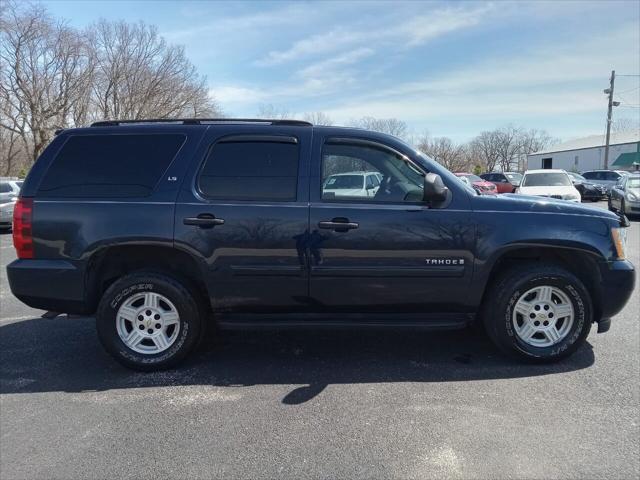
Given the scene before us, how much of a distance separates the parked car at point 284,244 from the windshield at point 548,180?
11.5 meters

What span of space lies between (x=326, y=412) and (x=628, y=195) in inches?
617

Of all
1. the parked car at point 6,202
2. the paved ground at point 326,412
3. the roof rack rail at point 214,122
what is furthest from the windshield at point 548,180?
the parked car at point 6,202

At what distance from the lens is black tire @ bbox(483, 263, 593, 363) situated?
3803 mm

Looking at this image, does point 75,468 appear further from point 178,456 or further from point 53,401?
point 53,401

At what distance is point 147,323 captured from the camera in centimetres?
389

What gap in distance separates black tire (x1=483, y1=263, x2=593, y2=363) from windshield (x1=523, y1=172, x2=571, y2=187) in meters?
11.8

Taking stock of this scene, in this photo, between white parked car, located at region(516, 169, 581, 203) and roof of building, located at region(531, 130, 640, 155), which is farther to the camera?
roof of building, located at region(531, 130, 640, 155)

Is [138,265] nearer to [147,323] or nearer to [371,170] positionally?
[147,323]

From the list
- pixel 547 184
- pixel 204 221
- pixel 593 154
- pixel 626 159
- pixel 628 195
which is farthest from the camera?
pixel 593 154

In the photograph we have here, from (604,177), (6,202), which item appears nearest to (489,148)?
(604,177)

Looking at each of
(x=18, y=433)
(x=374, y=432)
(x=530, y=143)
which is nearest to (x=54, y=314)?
(x=18, y=433)

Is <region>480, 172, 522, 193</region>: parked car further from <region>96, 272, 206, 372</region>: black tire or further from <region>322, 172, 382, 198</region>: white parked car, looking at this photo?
<region>96, 272, 206, 372</region>: black tire

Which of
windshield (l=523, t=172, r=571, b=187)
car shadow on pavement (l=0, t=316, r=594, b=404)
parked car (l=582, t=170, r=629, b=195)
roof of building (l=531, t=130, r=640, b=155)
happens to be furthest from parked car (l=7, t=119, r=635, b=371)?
roof of building (l=531, t=130, r=640, b=155)

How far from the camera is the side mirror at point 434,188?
3.58m
